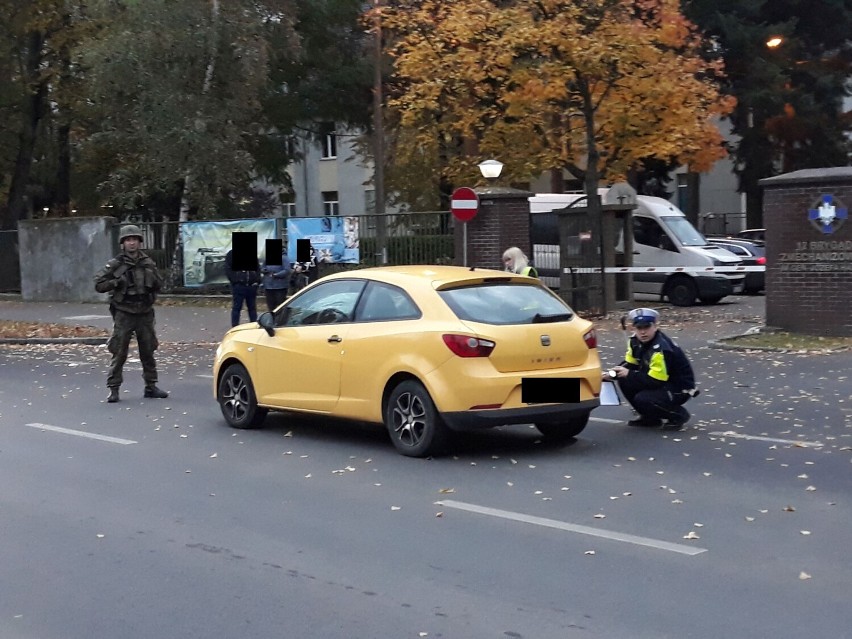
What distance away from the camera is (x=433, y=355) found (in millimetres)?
9367

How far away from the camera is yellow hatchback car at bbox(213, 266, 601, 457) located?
30.6ft

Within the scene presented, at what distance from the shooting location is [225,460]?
9977mm

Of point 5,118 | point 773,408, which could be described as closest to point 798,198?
point 773,408

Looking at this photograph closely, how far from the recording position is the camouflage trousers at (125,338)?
13.4m

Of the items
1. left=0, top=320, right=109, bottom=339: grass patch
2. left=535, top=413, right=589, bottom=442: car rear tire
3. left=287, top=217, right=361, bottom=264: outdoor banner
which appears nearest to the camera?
left=535, top=413, right=589, bottom=442: car rear tire

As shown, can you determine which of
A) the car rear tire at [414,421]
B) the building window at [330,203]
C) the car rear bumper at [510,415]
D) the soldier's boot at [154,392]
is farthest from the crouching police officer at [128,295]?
the building window at [330,203]

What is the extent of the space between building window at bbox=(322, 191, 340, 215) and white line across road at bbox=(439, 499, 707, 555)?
49.0 meters

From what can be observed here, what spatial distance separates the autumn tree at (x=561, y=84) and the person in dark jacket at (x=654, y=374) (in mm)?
12889

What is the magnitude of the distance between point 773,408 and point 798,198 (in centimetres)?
635

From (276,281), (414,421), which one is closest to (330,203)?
(276,281)

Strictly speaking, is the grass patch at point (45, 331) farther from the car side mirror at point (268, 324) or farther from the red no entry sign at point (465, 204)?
the car side mirror at point (268, 324)

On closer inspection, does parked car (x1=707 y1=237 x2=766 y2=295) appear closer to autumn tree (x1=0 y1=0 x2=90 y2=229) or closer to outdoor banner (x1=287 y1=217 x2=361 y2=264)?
outdoor banner (x1=287 y1=217 x2=361 y2=264)

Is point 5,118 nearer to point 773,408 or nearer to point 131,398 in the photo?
point 131,398

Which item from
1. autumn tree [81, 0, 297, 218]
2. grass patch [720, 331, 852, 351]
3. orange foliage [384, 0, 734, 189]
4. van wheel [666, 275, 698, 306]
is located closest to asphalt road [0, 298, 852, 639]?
grass patch [720, 331, 852, 351]
